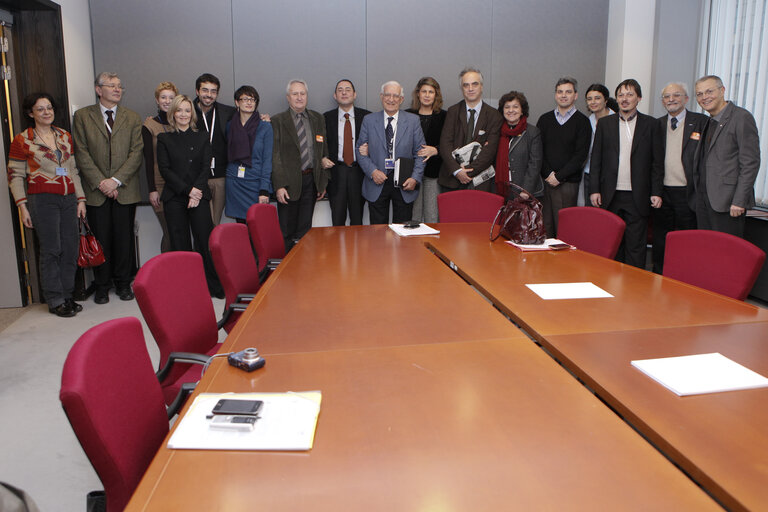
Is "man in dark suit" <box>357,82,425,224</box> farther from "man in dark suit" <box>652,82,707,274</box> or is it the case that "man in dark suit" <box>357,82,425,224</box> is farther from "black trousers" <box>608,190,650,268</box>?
"man in dark suit" <box>652,82,707,274</box>

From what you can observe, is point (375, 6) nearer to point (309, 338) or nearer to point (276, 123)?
point (276, 123)

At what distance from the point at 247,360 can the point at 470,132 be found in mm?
4256

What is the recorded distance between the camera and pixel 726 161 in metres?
4.29

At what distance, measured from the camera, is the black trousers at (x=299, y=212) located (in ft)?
17.9

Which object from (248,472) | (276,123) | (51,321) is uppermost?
(276,123)

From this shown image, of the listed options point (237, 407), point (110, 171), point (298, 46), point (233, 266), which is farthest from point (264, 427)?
point (298, 46)

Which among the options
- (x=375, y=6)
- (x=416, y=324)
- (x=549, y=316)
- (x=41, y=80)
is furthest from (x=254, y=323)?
(x=375, y=6)

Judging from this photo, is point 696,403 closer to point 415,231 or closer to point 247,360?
point 247,360

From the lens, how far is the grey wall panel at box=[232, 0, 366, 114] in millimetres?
5781

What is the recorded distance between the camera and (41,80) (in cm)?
486

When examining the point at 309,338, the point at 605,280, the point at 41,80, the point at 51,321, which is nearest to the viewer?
the point at 309,338

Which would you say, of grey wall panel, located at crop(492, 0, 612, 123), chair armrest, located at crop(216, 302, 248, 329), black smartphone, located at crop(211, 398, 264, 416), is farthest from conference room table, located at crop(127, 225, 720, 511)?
grey wall panel, located at crop(492, 0, 612, 123)

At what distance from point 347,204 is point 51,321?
2841 millimetres

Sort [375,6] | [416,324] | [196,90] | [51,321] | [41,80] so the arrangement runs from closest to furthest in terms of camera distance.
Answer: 1. [416,324]
2. [51,321]
3. [41,80]
4. [196,90]
5. [375,6]
